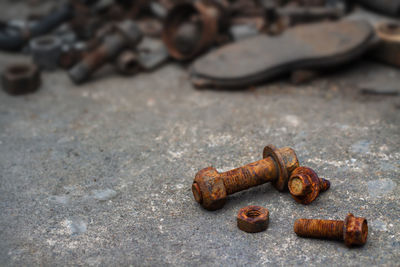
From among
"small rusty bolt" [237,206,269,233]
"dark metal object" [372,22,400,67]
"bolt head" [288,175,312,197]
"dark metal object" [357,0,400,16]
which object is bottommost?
"small rusty bolt" [237,206,269,233]

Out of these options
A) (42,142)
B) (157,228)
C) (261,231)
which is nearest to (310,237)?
(261,231)

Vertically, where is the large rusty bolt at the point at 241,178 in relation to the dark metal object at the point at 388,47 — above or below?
below

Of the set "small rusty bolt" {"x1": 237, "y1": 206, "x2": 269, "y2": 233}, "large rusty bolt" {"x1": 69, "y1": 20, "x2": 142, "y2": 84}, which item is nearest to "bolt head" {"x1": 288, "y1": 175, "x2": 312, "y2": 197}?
"small rusty bolt" {"x1": 237, "y1": 206, "x2": 269, "y2": 233}

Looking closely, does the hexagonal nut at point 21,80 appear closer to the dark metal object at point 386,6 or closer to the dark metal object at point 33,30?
the dark metal object at point 33,30

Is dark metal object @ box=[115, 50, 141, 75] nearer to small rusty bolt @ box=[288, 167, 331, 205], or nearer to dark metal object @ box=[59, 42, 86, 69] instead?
dark metal object @ box=[59, 42, 86, 69]

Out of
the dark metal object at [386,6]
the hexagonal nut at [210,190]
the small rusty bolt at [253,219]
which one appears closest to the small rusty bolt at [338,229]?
the small rusty bolt at [253,219]

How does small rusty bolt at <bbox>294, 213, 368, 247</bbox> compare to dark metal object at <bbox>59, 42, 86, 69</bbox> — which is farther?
dark metal object at <bbox>59, 42, 86, 69</bbox>

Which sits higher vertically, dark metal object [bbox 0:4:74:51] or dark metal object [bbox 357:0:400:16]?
dark metal object [bbox 357:0:400:16]
